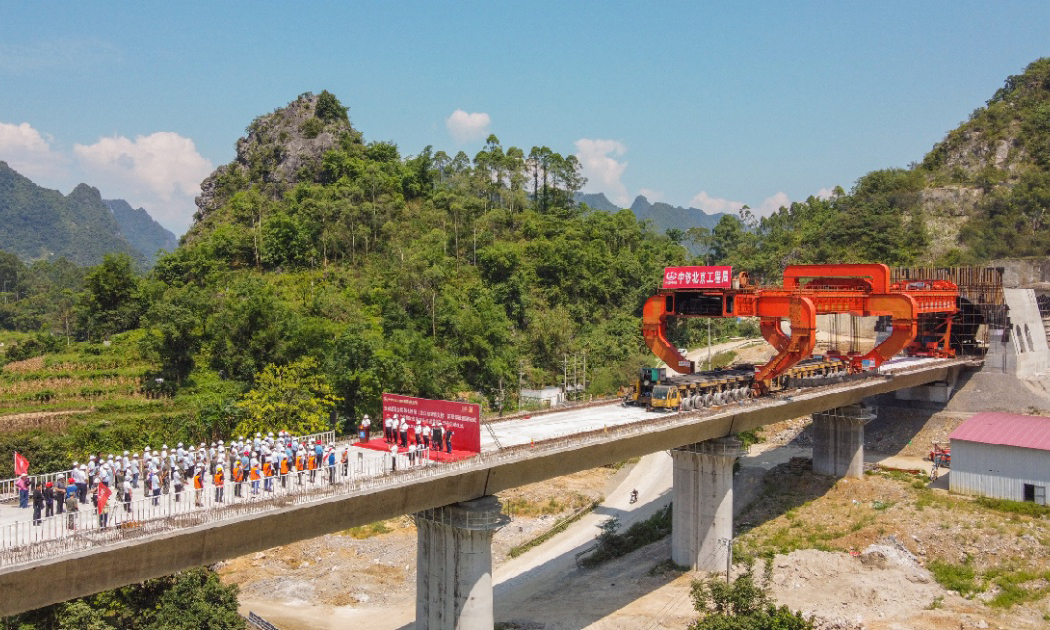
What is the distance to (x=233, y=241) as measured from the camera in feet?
278

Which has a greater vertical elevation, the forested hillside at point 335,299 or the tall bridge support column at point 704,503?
the forested hillside at point 335,299

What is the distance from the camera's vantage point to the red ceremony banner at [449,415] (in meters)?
29.0

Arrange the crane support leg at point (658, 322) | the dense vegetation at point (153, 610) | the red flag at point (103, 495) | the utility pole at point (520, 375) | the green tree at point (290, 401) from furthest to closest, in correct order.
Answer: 1. the utility pole at point (520, 375)
2. the green tree at point (290, 401)
3. the crane support leg at point (658, 322)
4. the dense vegetation at point (153, 610)
5. the red flag at point (103, 495)

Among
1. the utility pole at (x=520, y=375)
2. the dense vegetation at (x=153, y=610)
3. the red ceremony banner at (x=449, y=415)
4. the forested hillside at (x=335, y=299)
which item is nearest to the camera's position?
Result: the red ceremony banner at (x=449, y=415)

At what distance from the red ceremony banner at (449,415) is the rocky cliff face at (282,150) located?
262 feet

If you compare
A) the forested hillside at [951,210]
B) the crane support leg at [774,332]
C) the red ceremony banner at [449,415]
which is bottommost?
the red ceremony banner at [449,415]

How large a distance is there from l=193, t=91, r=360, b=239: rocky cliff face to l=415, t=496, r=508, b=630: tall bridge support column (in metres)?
84.3

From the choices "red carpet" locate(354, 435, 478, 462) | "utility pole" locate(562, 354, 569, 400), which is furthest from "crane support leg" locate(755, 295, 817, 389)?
"utility pole" locate(562, 354, 569, 400)

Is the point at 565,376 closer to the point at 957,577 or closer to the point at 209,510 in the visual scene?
the point at 957,577

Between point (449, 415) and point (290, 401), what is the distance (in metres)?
28.1

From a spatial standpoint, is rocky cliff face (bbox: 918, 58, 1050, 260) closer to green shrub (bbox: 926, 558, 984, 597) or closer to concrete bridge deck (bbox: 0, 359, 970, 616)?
green shrub (bbox: 926, 558, 984, 597)

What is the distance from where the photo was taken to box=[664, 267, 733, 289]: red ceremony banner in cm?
4294

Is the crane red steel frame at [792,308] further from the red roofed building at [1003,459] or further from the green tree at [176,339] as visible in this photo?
the green tree at [176,339]

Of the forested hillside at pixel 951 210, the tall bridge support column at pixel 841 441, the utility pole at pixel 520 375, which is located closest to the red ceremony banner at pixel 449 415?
the tall bridge support column at pixel 841 441
